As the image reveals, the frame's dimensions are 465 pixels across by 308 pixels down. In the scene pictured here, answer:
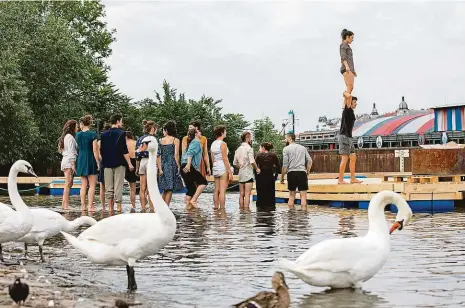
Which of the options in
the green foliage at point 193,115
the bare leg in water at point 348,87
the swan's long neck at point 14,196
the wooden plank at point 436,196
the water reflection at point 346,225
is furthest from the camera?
the green foliage at point 193,115

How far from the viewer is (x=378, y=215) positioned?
9.37 metres

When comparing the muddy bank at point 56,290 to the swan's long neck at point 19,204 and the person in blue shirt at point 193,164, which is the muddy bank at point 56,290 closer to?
the swan's long neck at point 19,204

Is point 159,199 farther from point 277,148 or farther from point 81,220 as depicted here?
point 277,148

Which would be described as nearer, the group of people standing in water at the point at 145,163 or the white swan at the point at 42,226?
the white swan at the point at 42,226

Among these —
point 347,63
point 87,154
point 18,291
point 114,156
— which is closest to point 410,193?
point 347,63

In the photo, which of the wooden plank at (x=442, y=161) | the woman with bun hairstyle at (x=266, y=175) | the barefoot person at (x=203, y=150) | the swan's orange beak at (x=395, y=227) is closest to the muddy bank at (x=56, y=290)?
the swan's orange beak at (x=395, y=227)

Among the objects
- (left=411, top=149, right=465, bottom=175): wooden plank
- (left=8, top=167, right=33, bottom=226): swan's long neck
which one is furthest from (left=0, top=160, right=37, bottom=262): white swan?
(left=411, top=149, right=465, bottom=175): wooden plank

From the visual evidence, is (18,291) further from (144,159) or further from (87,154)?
(87,154)

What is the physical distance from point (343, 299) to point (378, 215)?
4.11 ft

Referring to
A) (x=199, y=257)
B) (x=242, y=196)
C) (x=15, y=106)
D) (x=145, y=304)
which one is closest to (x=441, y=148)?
(x=242, y=196)

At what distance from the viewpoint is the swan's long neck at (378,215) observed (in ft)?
30.3

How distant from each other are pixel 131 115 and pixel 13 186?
→ 55446 mm

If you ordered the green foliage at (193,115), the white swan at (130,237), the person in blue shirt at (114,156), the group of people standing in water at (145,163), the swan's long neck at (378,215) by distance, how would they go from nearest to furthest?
the white swan at (130,237), the swan's long neck at (378,215), the person in blue shirt at (114,156), the group of people standing in water at (145,163), the green foliage at (193,115)

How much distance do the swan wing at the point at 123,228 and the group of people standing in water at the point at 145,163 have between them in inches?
341
